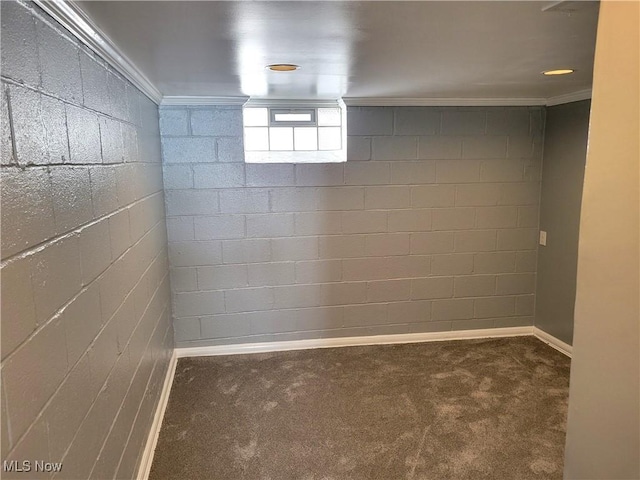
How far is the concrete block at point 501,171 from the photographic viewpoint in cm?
376

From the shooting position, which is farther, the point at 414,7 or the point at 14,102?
the point at 414,7

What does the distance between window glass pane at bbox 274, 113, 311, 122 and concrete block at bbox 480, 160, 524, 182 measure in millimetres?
1427

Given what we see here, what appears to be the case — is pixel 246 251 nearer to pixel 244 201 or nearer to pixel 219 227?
pixel 219 227

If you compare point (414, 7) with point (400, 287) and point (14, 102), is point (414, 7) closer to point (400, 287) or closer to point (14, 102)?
point (14, 102)

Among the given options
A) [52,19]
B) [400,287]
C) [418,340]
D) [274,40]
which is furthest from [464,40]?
[418,340]

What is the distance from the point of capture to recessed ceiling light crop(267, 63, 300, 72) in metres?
2.20

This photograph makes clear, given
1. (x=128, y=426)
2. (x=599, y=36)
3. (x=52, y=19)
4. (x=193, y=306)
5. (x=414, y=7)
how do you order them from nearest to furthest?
(x=599, y=36), (x=52, y=19), (x=414, y=7), (x=128, y=426), (x=193, y=306)

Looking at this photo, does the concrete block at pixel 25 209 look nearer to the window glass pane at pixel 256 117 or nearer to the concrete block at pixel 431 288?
the window glass pane at pixel 256 117

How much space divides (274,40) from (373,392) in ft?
7.33

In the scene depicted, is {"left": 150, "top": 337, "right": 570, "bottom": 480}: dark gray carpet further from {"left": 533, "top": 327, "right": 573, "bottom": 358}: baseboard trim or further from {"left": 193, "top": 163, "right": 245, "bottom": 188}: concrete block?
{"left": 193, "top": 163, "right": 245, "bottom": 188}: concrete block

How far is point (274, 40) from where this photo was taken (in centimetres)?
172

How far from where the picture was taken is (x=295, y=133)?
3727 mm

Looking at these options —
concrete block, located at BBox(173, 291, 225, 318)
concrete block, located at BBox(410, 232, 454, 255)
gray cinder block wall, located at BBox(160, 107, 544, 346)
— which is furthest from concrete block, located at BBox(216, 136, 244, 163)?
concrete block, located at BBox(410, 232, 454, 255)

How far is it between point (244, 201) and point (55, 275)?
7.76 ft
